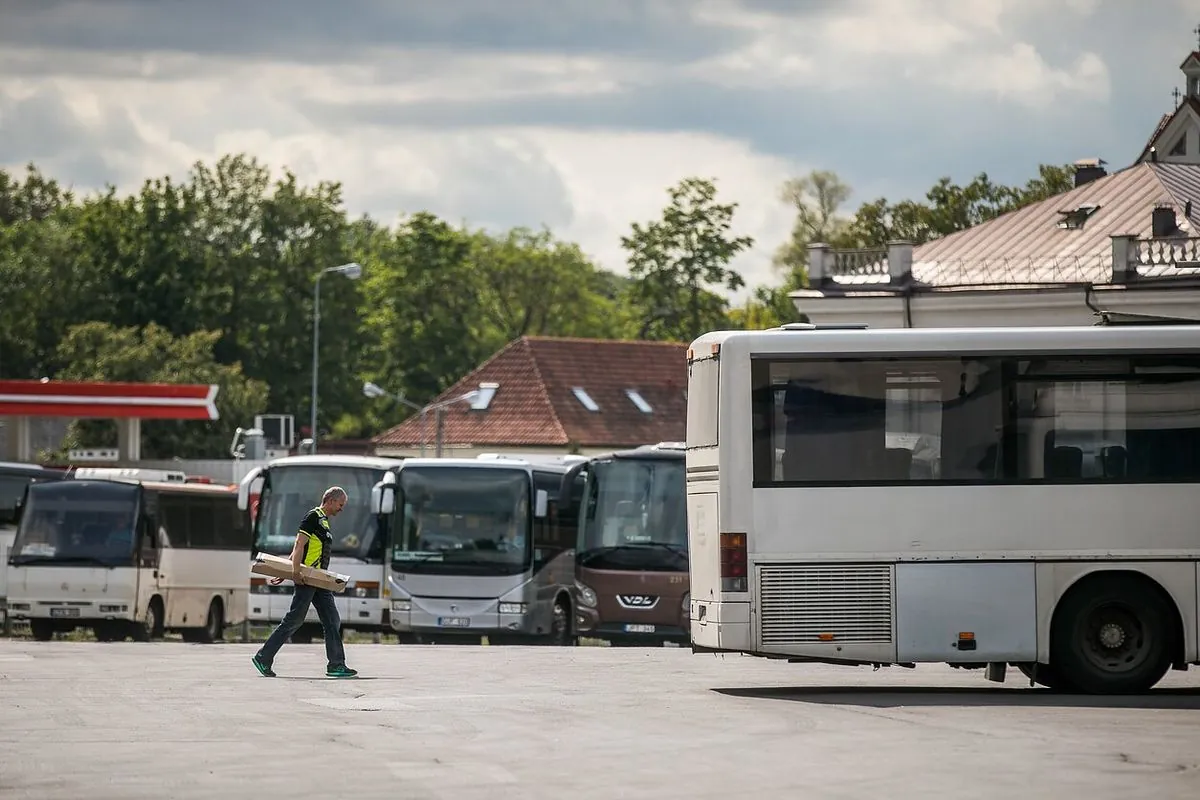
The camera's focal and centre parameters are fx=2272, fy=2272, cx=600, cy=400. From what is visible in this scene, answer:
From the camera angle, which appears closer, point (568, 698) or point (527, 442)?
point (568, 698)

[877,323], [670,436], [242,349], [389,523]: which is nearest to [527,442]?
[670,436]

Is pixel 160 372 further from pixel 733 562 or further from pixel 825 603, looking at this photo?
pixel 825 603

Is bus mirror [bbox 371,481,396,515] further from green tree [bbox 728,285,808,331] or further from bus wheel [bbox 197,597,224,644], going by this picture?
green tree [bbox 728,285,808,331]

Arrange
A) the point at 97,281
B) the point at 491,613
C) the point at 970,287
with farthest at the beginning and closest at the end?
the point at 97,281, the point at 970,287, the point at 491,613

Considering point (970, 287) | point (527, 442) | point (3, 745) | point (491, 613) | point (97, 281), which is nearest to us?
point (3, 745)

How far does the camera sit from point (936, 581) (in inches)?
746

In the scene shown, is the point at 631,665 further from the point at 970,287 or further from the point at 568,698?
the point at 970,287

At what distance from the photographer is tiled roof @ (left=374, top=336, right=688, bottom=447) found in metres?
87.6

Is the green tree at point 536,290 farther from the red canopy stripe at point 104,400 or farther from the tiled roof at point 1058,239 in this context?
the tiled roof at point 1058,239

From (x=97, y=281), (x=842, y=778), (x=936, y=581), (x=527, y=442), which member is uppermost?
(x=97, y=281)

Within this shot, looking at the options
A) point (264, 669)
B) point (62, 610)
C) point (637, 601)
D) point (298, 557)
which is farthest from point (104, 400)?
point (298, 557)

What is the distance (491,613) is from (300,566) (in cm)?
1244

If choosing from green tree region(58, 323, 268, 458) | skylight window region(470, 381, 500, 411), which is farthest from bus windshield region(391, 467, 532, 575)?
green tree region(58, 323, 268, 458)

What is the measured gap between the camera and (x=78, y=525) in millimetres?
38656
